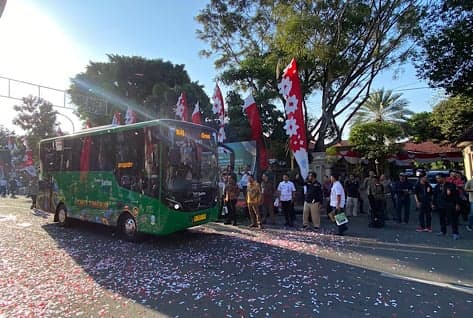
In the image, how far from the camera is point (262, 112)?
22.3m

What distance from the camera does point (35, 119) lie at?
112ft

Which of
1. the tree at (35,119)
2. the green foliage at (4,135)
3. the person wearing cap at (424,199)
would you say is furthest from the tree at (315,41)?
the green foliage at (4,135)

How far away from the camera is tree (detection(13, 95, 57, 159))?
33656mm

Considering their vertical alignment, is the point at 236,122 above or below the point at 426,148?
above

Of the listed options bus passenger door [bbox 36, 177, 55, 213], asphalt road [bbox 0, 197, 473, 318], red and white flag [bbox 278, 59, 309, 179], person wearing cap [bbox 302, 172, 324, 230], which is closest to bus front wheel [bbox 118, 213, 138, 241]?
asphalt road [bbox 0, 197, 473, 318]

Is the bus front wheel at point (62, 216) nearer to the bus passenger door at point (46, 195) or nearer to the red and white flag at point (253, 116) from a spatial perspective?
the bus passenger door at point (46, 195)

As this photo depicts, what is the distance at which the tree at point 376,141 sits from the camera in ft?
67.3

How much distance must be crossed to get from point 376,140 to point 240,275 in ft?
59.9

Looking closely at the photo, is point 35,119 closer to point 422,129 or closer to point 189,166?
point 189,166

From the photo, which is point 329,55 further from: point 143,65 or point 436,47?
point 143,65

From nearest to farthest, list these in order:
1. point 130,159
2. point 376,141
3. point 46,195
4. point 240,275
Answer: point 240,275
point 130,159
point 46,195
point 376,141

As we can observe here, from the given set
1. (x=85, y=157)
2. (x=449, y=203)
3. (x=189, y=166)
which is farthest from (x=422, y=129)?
(x=85, y=157)

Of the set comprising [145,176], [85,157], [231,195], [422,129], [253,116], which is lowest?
[231,195]

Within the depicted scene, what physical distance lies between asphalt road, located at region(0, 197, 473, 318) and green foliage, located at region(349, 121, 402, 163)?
1170 centimetres
